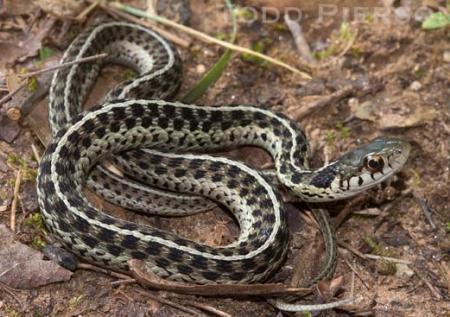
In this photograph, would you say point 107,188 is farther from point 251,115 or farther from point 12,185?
point 251,115

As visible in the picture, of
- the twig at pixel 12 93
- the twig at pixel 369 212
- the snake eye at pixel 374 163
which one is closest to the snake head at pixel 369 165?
the snake eye at pixel 374 163

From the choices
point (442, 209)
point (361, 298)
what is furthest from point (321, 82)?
point (361, 298)

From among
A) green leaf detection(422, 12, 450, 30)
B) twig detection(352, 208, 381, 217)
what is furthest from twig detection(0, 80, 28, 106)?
green leaf detection(422, 12, 450, 30)

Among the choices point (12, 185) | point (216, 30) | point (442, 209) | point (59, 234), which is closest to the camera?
point (59, 234)

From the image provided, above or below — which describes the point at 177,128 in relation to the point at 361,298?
above

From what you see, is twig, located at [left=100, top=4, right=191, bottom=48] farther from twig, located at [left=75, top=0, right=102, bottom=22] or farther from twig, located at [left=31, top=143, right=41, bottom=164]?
twig, located at [left=31, top=143, right=41, bottom=164]

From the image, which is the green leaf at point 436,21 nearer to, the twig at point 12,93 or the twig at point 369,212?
the twig at point 369,212
